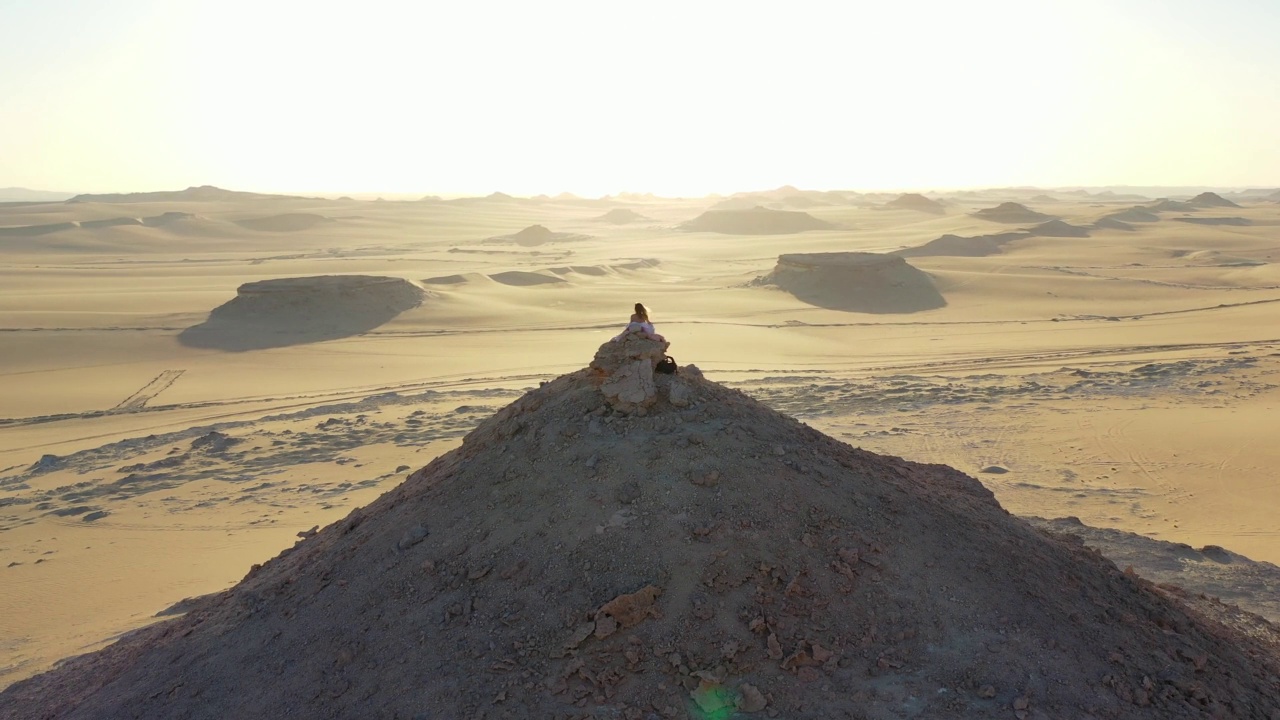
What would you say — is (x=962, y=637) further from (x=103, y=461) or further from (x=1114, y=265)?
(x=1114, y=265)

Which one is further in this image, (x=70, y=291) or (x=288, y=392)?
(x=70, y=291)

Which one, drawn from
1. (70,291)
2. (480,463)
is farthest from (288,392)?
(70,291)

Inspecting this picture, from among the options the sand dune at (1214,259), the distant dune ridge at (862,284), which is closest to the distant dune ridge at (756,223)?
the sand dune at (1214,259)

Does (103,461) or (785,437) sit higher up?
(785,437)

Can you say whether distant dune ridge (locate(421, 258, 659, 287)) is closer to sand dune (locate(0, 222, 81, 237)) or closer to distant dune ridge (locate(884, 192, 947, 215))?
sand dune (locate(0, 222, 81, 237))

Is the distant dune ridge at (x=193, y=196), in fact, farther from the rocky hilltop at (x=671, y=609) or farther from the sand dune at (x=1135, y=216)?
the rocky hilltop at (x=671, y=609)

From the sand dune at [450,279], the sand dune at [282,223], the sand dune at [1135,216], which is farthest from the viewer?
the sand dune at [282,223]
